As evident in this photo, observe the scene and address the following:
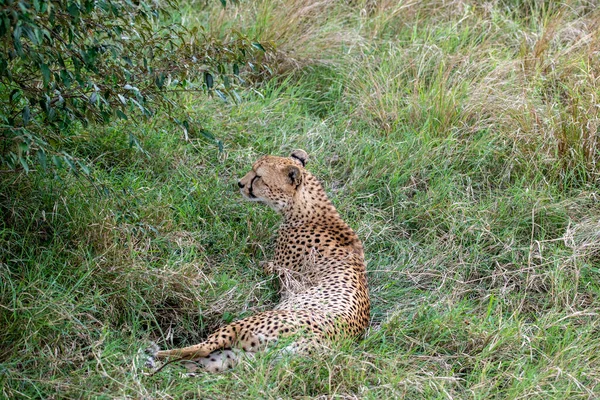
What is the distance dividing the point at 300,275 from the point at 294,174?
592 millimetres

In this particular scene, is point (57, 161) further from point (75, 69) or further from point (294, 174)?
point (294, 174)

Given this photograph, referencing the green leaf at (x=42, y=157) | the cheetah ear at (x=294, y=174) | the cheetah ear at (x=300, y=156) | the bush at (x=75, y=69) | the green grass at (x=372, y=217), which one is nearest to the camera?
the bush at (x=75, y=69)

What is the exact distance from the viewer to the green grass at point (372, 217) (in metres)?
3.37

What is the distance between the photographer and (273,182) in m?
4.56

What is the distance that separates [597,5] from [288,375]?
4.19 metres

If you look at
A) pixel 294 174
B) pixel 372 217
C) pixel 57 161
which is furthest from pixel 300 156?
pixel 57 161

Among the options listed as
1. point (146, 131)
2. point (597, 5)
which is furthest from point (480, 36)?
point (146, 131)

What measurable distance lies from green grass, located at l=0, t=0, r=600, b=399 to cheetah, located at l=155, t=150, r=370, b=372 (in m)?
0.10

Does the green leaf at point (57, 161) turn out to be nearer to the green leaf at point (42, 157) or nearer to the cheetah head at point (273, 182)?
the green leaf at point (42, 157)

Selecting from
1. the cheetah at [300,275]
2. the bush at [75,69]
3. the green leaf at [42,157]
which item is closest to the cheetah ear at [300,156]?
the cheetah at [300,275]

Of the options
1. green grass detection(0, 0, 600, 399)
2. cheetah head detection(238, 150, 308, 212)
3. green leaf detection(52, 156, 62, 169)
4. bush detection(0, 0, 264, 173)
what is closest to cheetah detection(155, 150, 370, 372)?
cheetah head detection(238, 150, 308, 212)

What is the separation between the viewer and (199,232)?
4.34 meters

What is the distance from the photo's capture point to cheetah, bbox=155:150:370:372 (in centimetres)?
349

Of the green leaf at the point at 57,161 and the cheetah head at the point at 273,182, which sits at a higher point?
the green leaf at the point at 57,161
